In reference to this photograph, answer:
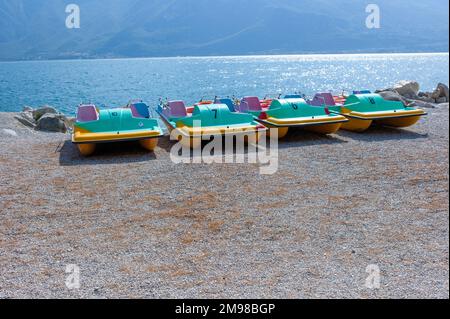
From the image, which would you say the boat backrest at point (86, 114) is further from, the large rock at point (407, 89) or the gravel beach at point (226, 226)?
the large rock at point (407, 89)

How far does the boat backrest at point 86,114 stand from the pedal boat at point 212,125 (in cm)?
183

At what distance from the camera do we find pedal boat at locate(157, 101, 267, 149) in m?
9.50

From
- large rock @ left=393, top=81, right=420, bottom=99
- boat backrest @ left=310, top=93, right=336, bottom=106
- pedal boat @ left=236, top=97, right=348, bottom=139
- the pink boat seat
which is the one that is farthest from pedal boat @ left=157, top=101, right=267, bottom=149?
large rock @ left=393, top=81, right=420, bottom=99

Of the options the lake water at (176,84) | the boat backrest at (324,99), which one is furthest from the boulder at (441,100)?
the boat backrest at (324,99)

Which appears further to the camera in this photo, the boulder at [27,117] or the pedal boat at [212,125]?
the boulder at [27,117]

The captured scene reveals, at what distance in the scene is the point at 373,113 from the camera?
11445 millimetres

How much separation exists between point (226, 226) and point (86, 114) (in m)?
6.48

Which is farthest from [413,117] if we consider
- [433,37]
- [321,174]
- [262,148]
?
[433,37]

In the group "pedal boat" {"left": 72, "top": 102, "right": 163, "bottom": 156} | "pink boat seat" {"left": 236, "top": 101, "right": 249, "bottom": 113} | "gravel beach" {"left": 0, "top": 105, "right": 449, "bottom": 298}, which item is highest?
"pink boat seat" {"left": 236, "top": 101, "right": 249, "bottom": 113}

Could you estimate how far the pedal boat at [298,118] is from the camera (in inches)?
413

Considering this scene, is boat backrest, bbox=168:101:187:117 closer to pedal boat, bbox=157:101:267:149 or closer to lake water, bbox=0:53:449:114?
pedal boat, bbox=157:101:267:149

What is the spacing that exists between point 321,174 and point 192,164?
2478mm

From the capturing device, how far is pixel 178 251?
4629 mm
